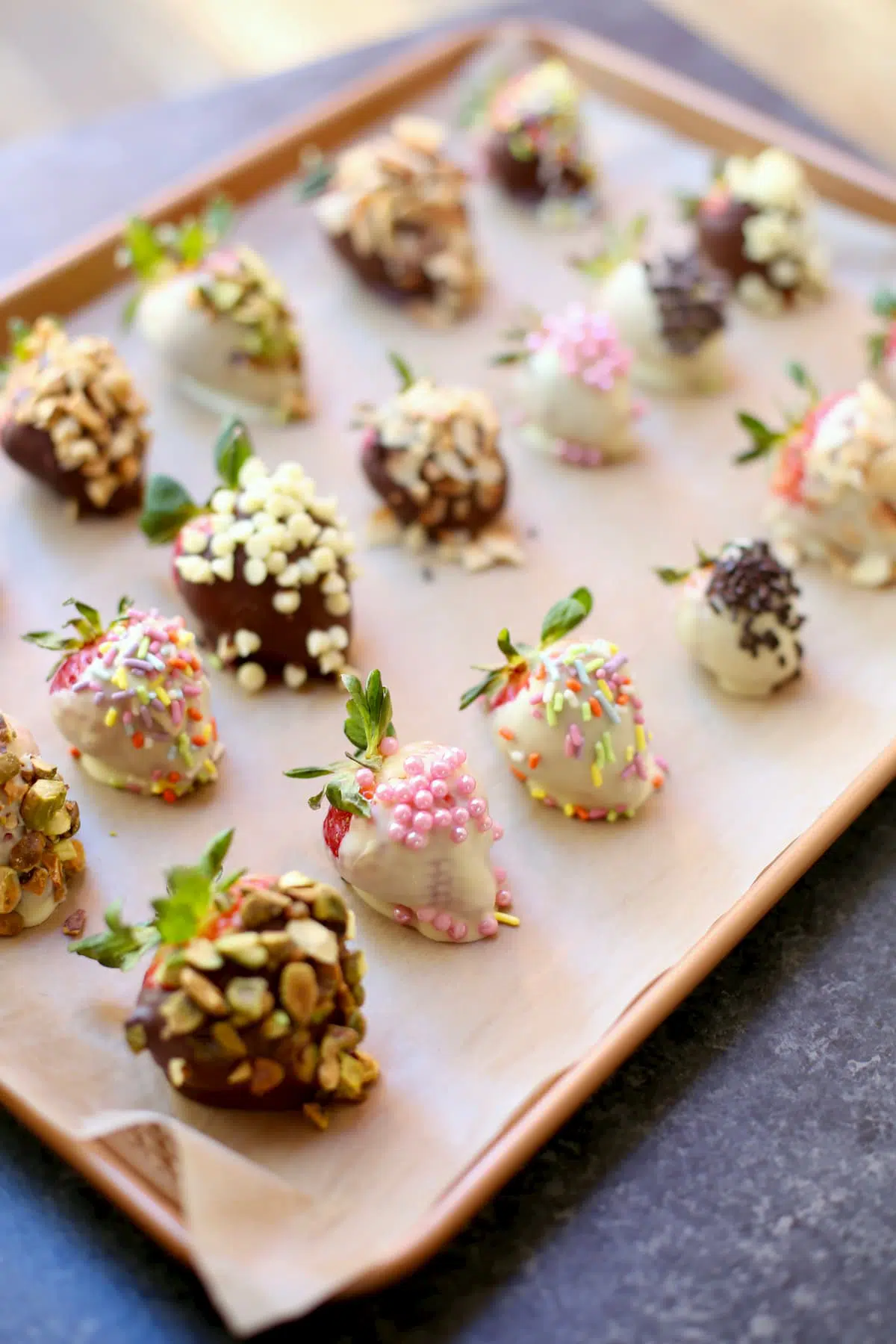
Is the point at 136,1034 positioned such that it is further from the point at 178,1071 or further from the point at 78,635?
the point at 78,635

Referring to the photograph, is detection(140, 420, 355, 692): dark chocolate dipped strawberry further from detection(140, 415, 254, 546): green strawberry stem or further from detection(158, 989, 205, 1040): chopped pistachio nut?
detection(158, 989, 205, 1040): chopped pistachio nut

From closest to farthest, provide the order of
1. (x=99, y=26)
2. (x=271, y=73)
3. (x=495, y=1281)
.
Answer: (x=495, y=1281) < (x=271, y=73) < (x=99, y=26)

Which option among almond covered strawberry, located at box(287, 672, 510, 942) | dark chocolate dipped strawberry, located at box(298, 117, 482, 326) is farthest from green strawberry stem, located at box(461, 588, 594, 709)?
dark chocolate dipped strawberry, located at box(298, 117, 482, 326)

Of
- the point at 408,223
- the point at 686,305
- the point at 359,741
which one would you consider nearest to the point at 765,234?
the point at 686,305

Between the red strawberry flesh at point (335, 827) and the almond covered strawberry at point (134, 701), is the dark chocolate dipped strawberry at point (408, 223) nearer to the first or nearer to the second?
the almond covered strawberry at point (134, 701)

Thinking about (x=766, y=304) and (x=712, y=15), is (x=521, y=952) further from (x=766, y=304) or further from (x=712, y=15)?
(x=712, y=15)

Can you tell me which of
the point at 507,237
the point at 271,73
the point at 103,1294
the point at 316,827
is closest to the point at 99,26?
the point at 271,73

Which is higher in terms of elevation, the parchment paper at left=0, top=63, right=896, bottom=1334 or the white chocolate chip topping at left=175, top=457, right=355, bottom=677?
the white chocolate chip topping at left=175, top=457, right=355, bottom=677

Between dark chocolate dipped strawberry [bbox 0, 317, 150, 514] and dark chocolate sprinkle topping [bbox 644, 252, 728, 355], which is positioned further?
dark chocolate sprinkle topping [bbox 644, 252, 728, 355]

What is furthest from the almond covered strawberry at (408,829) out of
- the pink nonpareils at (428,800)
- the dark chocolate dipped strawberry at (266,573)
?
the dark chocolate dipped strawberry at (266,573)
